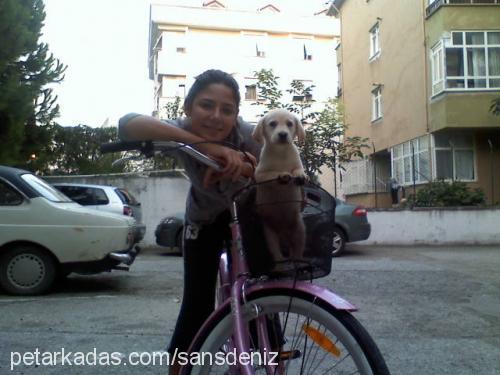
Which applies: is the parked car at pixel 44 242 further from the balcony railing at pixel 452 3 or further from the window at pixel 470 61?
the balcony railing at pixel 452 3

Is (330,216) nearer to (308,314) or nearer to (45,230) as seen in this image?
(308,314)

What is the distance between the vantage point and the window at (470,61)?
17.9m

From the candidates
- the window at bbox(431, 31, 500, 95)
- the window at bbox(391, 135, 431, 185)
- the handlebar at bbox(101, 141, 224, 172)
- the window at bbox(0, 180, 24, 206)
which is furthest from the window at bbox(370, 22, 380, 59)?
the handlebar at bbox(101, 141, 224, 172)

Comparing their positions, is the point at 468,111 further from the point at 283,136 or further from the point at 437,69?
the point at 283,136

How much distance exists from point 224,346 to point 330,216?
689mm

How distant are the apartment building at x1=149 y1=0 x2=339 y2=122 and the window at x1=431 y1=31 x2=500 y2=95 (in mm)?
16989

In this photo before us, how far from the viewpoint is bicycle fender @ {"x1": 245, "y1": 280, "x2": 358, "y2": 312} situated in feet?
6.66

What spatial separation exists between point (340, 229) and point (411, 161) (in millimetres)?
9444

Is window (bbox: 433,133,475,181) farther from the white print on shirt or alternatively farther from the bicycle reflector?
the bicycle reflector

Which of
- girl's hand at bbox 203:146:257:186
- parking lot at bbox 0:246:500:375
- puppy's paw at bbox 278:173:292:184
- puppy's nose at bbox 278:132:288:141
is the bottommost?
parking lot at bbox 0:246:500:375

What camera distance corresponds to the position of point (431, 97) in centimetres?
1886

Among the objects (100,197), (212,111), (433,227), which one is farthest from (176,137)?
(433,227)

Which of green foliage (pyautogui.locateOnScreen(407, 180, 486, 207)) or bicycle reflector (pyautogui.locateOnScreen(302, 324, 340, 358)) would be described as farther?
green foliage (pyautogui.locateOnScreen(407, 180, 486, 207))

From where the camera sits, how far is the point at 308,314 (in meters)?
2.08
